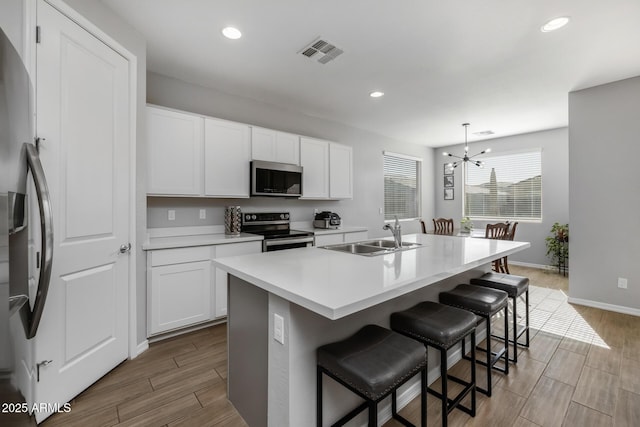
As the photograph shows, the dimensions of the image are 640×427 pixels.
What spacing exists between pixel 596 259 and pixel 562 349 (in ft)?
5.40

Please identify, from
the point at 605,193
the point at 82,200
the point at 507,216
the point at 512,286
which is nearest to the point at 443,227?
the point at 507,216

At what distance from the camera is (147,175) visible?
266cm

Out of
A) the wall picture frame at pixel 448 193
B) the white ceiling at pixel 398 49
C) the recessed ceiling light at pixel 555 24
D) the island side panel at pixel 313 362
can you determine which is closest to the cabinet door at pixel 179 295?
the island side panel at pixel 313 362

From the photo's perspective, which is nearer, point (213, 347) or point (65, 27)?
point (65, 27)

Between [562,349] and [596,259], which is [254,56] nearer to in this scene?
[562,349]

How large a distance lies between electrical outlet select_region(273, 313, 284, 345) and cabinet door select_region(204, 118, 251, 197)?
214 centimetres

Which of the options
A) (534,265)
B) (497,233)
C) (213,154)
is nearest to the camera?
(213,154)

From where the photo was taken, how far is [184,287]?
2.62 meters

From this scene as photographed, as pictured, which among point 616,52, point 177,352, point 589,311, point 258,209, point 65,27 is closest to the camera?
point 65,27

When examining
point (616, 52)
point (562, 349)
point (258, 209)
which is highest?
point (616, 52)

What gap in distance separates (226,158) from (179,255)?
1198mm

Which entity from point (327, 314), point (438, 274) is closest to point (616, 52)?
point (438, 274)

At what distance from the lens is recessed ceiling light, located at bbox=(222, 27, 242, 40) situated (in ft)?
7.45

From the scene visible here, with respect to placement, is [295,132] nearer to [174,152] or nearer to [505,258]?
[174,152]
